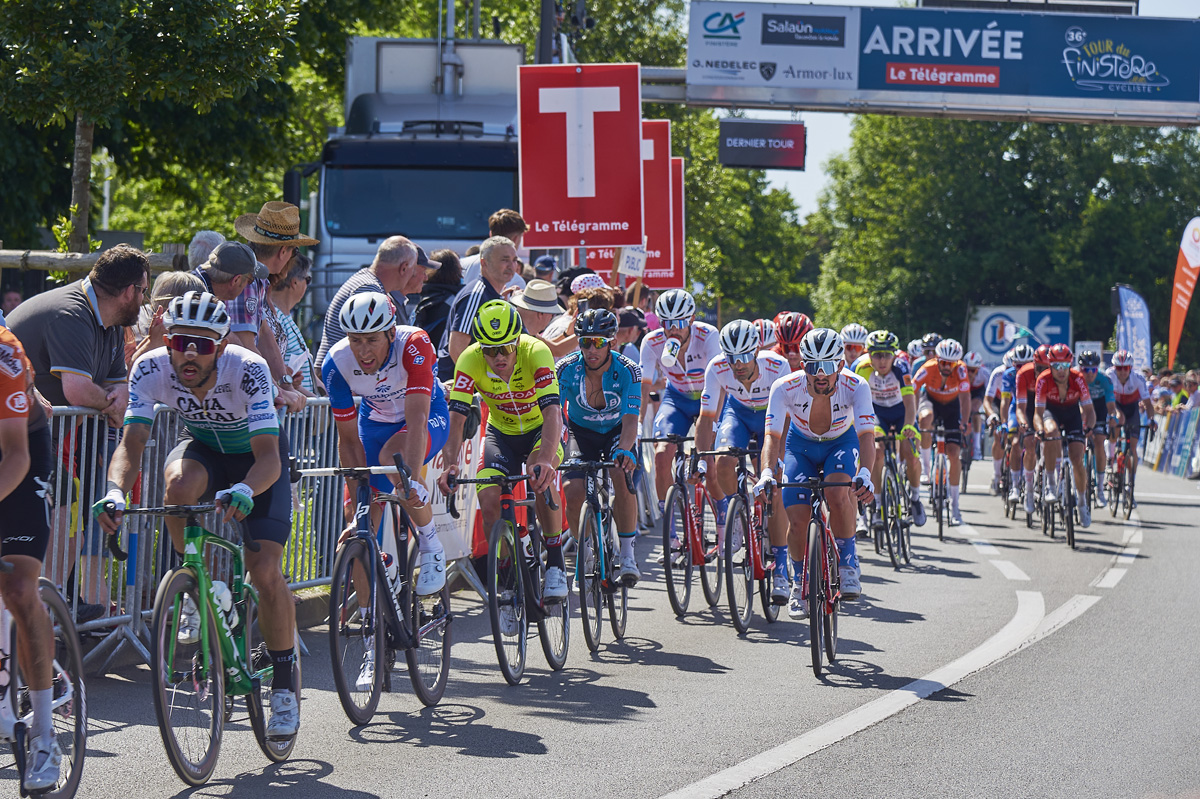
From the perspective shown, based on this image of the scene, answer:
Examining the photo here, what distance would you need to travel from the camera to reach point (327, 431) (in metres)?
9.52

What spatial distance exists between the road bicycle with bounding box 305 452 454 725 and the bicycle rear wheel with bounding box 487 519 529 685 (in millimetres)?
437

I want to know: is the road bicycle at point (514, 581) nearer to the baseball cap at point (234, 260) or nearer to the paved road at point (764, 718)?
the paved road at point (764, 718)

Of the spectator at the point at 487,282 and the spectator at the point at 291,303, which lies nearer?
the spectator at the point at 291,303

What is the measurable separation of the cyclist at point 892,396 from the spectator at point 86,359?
8068 mm

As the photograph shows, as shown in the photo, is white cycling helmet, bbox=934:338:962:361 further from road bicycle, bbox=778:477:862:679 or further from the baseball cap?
the baseball cap

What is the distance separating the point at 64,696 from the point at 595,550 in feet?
12.9

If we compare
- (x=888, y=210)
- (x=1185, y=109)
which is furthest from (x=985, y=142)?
(x=1185, y=109)

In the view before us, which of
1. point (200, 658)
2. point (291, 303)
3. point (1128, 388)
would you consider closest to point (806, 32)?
point (1128, 388)

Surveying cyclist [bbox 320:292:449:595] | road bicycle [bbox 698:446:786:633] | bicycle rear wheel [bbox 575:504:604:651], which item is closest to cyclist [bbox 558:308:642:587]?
bicycle rear wheel [bbox 575:504:604:651]

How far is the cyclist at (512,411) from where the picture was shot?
25.6 ft

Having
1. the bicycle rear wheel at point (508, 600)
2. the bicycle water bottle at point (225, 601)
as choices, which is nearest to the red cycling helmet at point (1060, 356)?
the bicycle rear wheel at point (508, 600)

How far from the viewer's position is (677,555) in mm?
10031

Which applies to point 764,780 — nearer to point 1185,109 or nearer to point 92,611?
point 92,611

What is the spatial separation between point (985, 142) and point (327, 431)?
58264 millimetres
